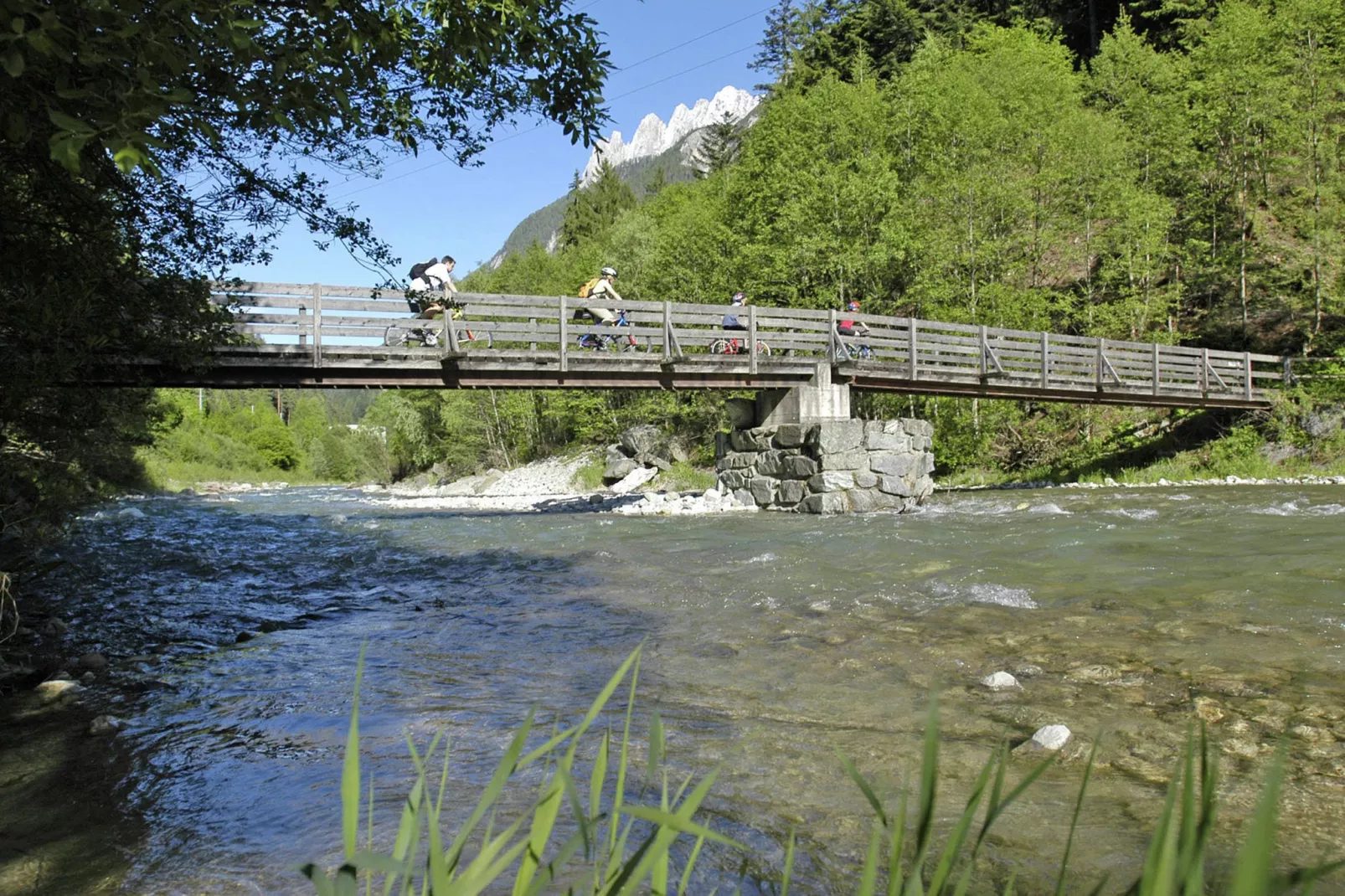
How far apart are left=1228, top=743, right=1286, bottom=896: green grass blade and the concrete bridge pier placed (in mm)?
16284

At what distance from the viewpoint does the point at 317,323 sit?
1386 centimetres

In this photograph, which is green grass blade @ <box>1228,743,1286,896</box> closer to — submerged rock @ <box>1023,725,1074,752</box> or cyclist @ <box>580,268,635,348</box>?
submerged rock @ <box>1023,725,1074,752</box>

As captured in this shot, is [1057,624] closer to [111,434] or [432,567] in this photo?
[432,567]

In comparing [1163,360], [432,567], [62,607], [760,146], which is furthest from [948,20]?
[62,607]

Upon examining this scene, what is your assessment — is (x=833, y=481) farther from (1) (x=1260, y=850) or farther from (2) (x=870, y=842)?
(1) (x=1260, y=850)

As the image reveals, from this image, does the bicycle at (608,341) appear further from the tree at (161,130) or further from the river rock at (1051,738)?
the river rock at (1051,738)

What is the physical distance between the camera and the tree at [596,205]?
2918 inches

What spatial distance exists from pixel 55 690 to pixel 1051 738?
5.35 m

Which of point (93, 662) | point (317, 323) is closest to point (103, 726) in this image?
point (93, 662)

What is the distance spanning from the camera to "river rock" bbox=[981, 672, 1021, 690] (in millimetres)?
4859

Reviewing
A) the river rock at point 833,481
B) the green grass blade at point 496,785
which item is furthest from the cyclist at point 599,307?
the green grass blade at point 496,785

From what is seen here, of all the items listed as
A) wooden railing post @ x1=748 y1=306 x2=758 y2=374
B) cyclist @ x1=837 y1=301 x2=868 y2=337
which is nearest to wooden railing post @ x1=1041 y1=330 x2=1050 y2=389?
cyclist @ x1=837 y1=301 x2=868 y2=337

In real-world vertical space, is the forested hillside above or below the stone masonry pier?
above

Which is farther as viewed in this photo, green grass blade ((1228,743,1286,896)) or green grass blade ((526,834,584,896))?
green grass blade ((526,834,584,896))
